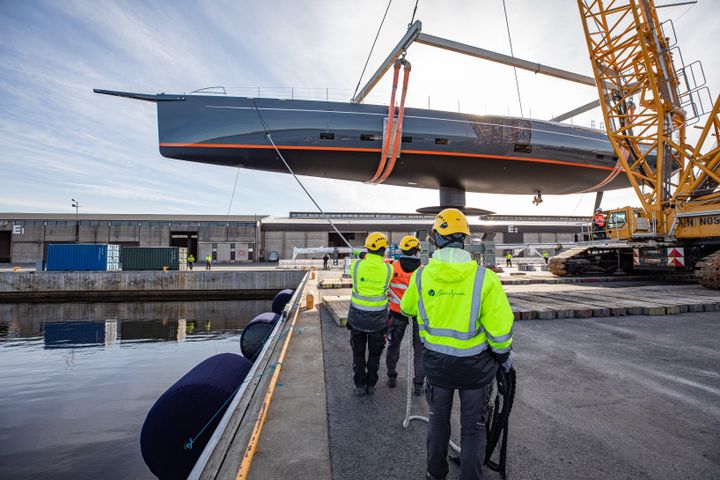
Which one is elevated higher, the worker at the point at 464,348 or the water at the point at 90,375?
the worker at the point at 464,348

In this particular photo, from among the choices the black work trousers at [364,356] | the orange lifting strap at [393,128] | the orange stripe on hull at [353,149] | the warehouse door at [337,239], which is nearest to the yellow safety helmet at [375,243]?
the black work trousers at [364,356]

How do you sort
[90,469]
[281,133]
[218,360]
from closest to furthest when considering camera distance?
[218,360] → [90,469] → [281,133]

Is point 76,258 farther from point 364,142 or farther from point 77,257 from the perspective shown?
point 364,142

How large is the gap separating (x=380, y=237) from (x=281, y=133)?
9.14m

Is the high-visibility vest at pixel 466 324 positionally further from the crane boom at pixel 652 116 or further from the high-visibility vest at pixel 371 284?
the crane boom at pixel 652 116

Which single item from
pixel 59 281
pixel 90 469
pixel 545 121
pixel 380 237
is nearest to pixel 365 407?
pixel 380 237

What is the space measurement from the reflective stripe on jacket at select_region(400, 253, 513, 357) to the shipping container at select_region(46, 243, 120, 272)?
1131 inches

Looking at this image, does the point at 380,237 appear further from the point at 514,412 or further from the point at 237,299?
the point at 237,299

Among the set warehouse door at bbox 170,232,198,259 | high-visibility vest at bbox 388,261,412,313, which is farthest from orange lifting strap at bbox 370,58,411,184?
warehouse door at bbox 170,232,198,259

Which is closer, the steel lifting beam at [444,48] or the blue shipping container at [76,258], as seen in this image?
the steel lifting beam at [444,48]

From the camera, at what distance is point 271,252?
42844 mm

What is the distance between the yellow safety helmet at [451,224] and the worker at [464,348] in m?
0.16

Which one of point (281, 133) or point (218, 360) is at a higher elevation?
point (281, 133)

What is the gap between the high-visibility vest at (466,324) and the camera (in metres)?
2.35
